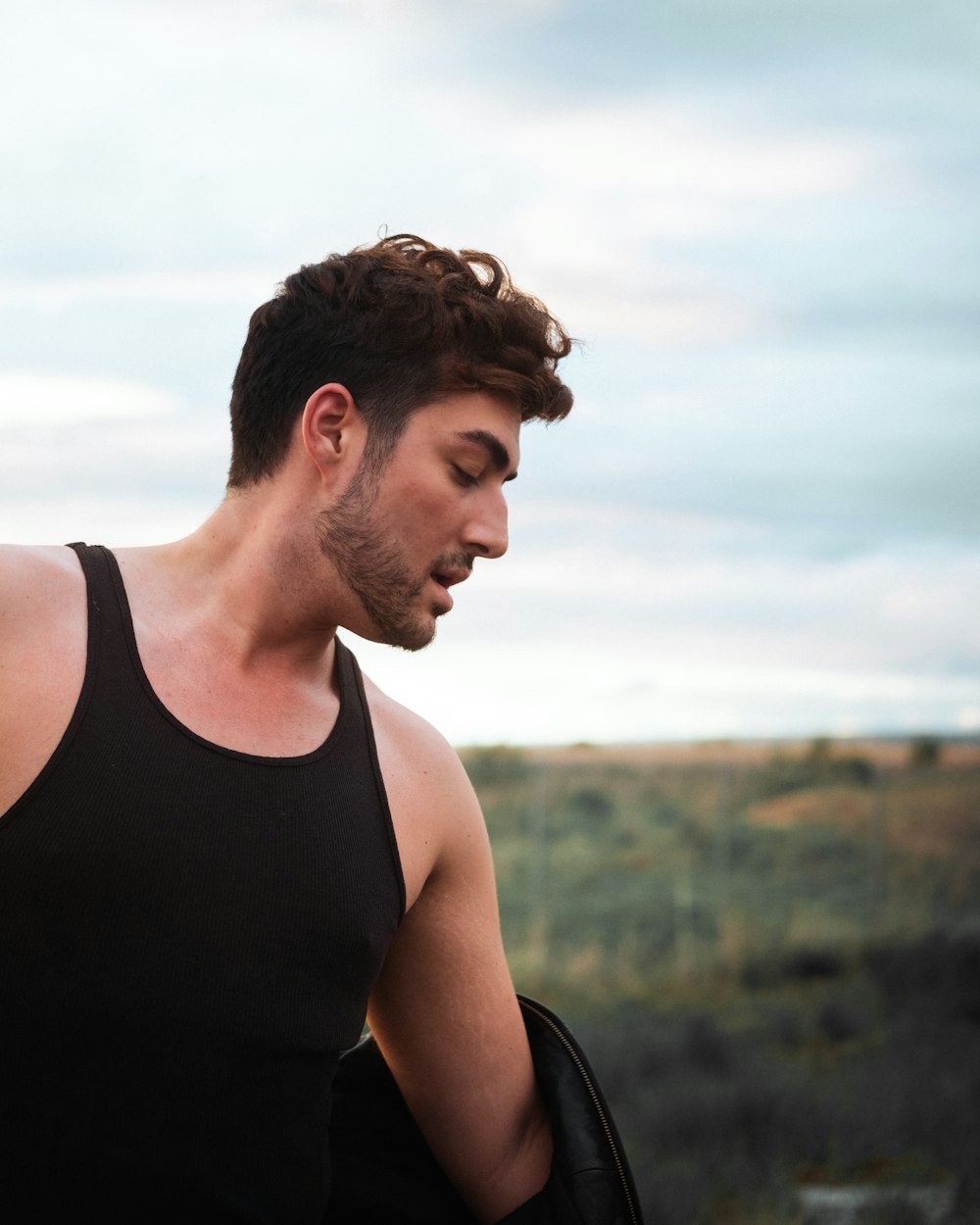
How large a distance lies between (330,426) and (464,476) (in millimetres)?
282

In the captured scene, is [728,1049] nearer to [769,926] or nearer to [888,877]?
[769,926]

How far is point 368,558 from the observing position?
276cm

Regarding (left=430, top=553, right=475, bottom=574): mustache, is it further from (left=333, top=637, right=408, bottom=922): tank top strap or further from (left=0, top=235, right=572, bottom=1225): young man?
(left=333, top=637, right=408, bottom=922): tank top strap

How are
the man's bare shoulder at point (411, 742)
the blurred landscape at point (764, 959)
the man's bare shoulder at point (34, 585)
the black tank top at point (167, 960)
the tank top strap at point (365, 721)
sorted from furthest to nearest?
1. the blurred landscape at point (764, 959)
2. the man's bare shoulder at point (411, 742)
3. the tank top strap at point (365, 721)
4. the man's bare shoulder at point (34, 585)
5. the black tank top at point (167, 960)

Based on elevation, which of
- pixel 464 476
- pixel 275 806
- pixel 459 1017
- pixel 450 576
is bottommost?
pixel 459 1017

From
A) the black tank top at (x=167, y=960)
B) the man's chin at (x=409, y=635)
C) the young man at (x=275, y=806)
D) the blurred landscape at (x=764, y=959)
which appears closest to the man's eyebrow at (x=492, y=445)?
the young man at (x=275, y=806)

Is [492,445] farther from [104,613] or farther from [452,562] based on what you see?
[104,613]

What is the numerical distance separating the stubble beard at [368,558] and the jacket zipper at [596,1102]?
2.99ft

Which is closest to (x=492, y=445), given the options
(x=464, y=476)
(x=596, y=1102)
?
(x=464, y=476)

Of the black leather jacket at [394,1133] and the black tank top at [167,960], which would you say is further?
the black leather jacket at [394,1133]

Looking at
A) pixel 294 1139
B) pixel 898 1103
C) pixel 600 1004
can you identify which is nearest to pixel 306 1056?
pixel 294 1139

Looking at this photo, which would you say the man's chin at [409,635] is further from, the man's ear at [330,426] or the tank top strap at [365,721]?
the man's ear at [330,426]

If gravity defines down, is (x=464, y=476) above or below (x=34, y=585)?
above

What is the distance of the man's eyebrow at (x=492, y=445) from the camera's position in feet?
9.18
